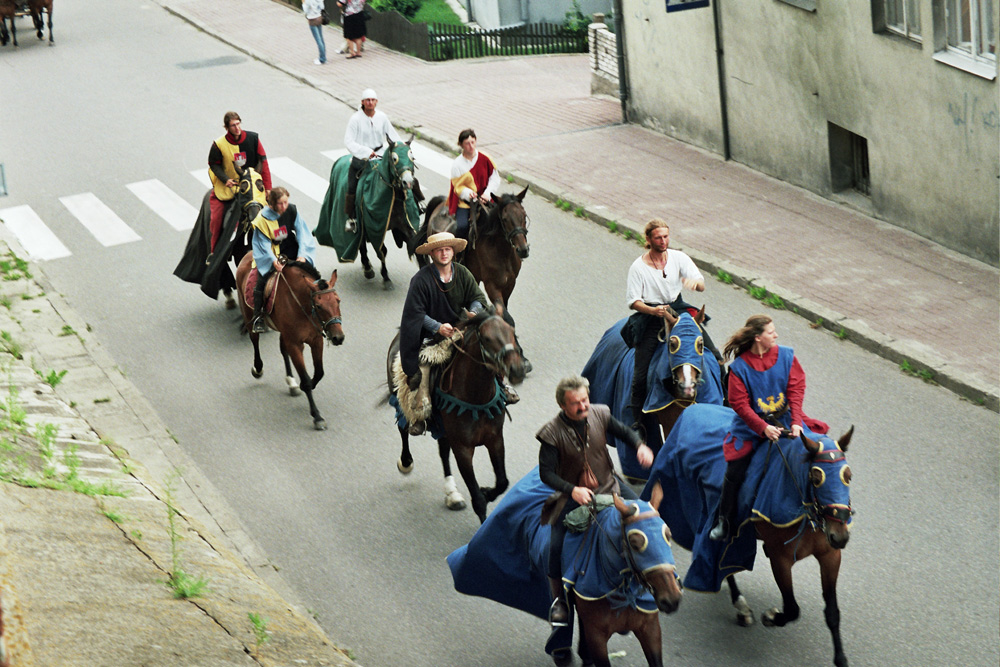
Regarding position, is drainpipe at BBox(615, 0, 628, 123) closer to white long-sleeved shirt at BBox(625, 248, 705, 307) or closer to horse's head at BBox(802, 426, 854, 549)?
white long-sleeved shirt at BBox(625, 248, 705, 307)

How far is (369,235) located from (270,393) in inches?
132

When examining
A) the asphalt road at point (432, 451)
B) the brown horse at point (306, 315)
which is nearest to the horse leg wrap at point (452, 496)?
the asphalt road at point (432, 451)

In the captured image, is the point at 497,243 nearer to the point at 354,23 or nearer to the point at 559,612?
the point at 559,612

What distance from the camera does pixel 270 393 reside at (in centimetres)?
1398

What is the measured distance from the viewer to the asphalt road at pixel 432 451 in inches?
359

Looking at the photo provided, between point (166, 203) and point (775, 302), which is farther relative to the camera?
point (166, 203)

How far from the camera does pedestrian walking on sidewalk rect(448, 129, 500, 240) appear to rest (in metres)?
14.1

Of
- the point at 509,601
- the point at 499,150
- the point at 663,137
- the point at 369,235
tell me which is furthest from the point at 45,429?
the point at 663,137

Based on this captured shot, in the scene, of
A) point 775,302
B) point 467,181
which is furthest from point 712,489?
point 775,302

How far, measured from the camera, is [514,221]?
44.2ft

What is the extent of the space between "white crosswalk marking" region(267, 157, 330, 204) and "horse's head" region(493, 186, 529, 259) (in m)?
7.26

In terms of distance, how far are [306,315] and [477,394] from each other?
3503mm

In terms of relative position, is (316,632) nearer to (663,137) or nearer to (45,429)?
(45,429)

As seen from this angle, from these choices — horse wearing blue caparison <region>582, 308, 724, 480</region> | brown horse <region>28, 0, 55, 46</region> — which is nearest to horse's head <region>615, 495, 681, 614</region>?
horse wearing blue caparison <region>582, 308, 724, 480</region>
